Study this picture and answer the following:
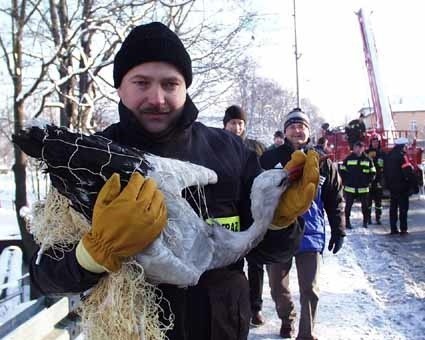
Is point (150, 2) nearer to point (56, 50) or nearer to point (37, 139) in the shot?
point (56, 50)

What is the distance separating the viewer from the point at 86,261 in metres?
1.49

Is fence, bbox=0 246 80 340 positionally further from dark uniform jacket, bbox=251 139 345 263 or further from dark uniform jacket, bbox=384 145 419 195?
dark uniform jacket, bbox=384 145 419 195

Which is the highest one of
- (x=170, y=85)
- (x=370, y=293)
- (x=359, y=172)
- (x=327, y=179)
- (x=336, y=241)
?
(x=170, y=85)

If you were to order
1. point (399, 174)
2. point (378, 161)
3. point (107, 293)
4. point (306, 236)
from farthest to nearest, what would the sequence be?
1. point (378, 161)
2. point (399, 174)
3. point (306, 236)
4. point (107, 293)

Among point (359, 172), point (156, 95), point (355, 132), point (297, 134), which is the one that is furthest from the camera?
point (355, 132)

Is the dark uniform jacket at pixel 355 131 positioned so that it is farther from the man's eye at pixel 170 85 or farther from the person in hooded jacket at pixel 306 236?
the man's eye at pixel 170 85

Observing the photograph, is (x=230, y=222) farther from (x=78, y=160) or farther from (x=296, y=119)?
(x=296, y=119)

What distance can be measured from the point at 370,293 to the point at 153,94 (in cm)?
518

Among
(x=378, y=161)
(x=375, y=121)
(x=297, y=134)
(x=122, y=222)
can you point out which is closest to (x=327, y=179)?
(x=297, y=134)

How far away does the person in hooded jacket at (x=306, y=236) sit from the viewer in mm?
4602

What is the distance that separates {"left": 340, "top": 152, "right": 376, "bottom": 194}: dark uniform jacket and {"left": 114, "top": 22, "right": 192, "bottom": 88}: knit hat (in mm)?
9655

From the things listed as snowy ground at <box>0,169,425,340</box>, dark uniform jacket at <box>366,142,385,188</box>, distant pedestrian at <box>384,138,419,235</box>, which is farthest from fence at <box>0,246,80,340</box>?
dark uniform jacket at <box>366,142,385,188</box>

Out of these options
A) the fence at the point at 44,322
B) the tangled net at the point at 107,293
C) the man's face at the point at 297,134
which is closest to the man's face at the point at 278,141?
the man's face at the point at 297,134

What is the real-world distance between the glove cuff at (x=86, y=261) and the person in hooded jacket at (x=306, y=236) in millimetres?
3169
